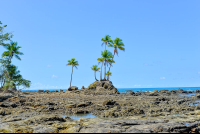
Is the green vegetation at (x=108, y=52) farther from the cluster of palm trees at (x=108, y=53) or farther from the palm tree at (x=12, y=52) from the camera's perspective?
the palm tree at (x=12, y=52)

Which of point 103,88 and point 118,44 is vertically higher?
point 118,44

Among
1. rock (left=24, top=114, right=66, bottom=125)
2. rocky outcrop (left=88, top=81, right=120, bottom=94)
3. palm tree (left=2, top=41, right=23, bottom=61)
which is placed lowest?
rock (left=24, top=114, right=66, bottom=125)

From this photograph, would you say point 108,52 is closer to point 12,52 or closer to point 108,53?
point 108,53

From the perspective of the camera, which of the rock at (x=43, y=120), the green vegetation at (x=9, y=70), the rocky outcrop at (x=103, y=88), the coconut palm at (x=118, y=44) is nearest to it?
the rock at (x=43, y=120)

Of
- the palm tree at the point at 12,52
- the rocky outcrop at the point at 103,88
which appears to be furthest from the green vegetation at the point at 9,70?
the rocky outcrop at the point at 103,88

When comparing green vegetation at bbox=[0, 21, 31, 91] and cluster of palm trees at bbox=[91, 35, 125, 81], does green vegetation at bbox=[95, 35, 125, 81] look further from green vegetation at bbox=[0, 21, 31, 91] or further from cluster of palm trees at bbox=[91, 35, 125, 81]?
green vegetation at bbox=[0, 21, 31, 91]

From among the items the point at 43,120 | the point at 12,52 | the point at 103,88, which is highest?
the point at 12,52

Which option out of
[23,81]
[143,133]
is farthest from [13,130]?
[23,81]

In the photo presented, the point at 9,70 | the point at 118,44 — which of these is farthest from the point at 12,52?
the point at 118,44

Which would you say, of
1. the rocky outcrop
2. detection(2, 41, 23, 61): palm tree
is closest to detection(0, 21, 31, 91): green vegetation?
detection(2, 41, 23, 61): palm tree

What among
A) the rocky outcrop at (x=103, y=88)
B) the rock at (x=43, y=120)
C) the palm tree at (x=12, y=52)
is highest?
the palm tree at (x=12, y=52)

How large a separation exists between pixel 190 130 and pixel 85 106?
35.3 ft

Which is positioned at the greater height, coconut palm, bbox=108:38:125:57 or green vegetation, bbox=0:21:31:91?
coconut palm, bbox=108:38:125:57

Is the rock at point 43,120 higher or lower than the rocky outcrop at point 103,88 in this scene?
lower
